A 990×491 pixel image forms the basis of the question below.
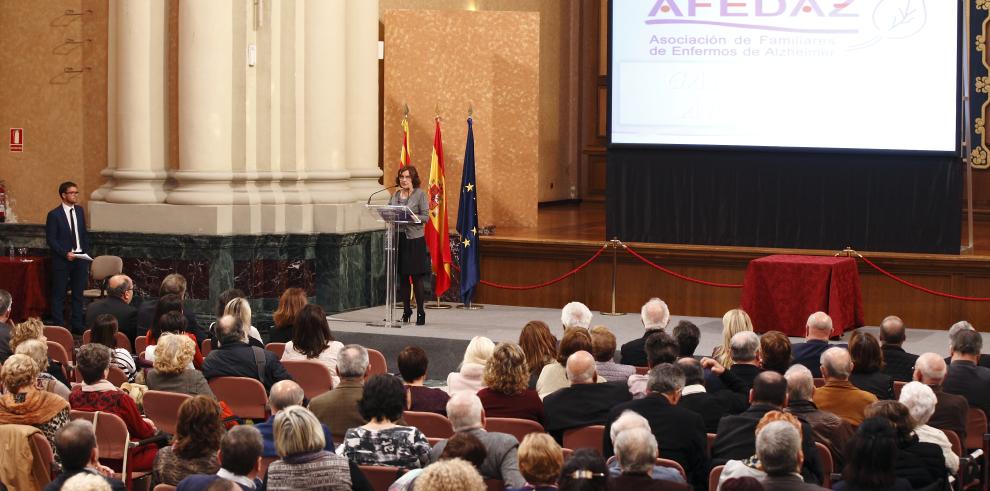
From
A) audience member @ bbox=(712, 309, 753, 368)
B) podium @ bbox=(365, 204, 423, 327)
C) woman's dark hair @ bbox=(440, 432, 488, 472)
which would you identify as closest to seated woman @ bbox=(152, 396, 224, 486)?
woman's dark hair @ bbox=(440, 432, 488, 472)

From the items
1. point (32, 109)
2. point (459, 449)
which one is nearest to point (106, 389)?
point (459, 449)

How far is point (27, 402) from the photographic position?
6.00 metres

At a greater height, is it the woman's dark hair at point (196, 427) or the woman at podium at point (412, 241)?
the woman at podium at point (412, 241)

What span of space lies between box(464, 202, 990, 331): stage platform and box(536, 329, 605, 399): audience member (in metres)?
5.15

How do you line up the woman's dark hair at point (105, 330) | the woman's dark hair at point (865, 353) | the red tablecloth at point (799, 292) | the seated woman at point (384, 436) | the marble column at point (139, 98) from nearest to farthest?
the seated woman at point (384, 436), the woman's dark hair at point (865, 353), the woman's dark hair at point (105, 330), the red tablecloth at point (799, 292), the marble column at point (139, 98)

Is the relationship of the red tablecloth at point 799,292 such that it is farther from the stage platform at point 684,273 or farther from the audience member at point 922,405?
the audience member at point 922,405

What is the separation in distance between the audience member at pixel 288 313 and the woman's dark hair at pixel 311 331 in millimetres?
611

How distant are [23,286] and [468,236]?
3688mm

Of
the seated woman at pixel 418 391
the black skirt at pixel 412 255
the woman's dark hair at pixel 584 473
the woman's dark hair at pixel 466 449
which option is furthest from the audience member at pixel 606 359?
the black skirt at pixel 412 255

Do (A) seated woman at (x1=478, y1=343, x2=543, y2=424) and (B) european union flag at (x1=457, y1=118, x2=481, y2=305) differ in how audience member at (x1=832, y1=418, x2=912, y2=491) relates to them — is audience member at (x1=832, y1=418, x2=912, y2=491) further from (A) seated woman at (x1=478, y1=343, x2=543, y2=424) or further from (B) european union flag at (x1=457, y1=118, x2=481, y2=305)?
(B) european union flag at (x1=457, y1=118, x2=481, y2=305)

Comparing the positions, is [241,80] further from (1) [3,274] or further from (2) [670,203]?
(2) [670,203]

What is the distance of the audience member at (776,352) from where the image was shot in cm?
682

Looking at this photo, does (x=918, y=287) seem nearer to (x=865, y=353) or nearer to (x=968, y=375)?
(x=968, y=375)

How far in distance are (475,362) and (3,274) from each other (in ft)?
20.1
